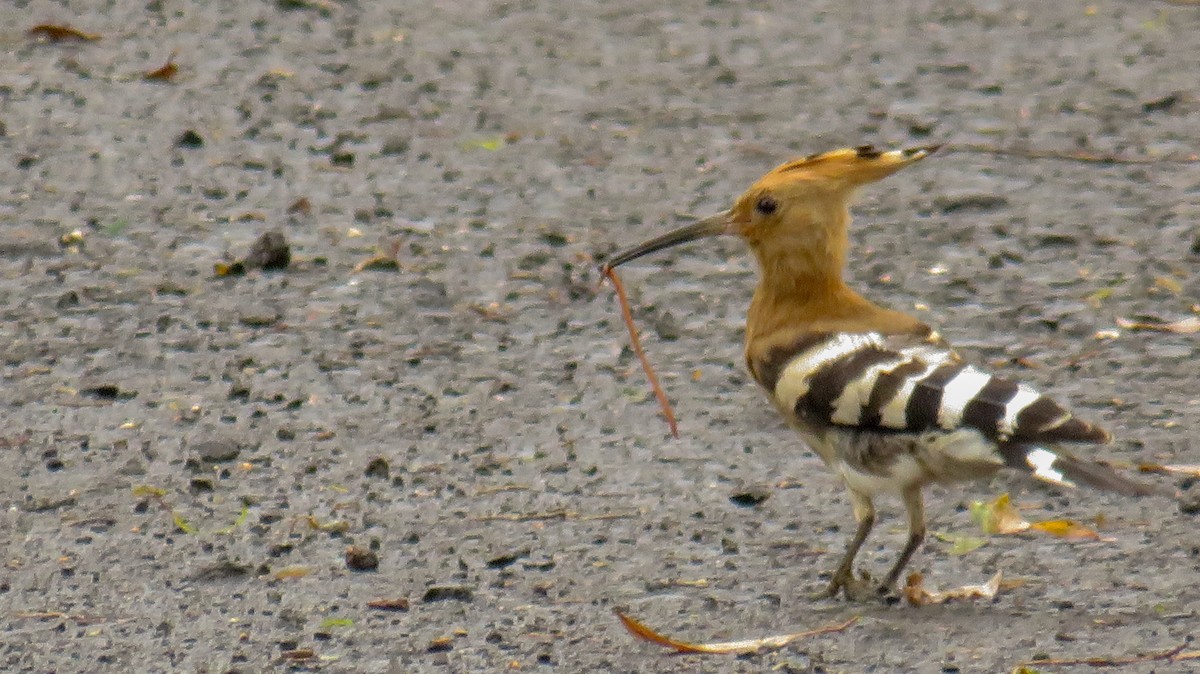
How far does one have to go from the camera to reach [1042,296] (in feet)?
22.9

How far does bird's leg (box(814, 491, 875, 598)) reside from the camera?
4656 millimetres

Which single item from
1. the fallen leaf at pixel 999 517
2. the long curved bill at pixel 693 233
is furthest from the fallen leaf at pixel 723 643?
the long curved bill at pixel 693 233

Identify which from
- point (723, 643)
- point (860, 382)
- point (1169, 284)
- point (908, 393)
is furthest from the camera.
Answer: point (1169, 284)

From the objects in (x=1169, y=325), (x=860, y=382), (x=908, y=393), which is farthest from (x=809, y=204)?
(x=1169, y=325)

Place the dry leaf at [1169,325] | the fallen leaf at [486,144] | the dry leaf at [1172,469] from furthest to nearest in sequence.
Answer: the fallen leaf at [486,144], the dry leaf at [1169,325], the dry leaf at [1172,469]

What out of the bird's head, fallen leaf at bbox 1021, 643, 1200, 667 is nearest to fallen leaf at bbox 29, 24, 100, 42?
the bird's head

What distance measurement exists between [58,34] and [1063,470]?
6.67 m

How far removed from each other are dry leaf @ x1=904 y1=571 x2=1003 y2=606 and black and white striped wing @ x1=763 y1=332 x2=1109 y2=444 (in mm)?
399

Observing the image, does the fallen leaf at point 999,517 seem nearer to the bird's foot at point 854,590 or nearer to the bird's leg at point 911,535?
the bird's leg at point 911,535

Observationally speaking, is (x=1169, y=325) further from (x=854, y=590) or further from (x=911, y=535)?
(x=854, y=590)

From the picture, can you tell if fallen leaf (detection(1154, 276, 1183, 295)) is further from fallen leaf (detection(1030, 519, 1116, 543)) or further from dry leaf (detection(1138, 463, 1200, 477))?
fallen leaf (detection(1030, 519, 1116, 543))

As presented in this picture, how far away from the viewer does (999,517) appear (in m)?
5.16

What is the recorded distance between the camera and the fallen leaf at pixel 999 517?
5133 millimetres

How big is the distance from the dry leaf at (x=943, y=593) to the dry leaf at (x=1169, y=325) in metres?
2.19
